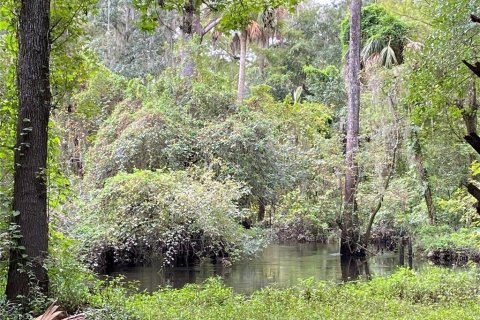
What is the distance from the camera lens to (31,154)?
5871 mm

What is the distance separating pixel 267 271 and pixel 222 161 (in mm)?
3997

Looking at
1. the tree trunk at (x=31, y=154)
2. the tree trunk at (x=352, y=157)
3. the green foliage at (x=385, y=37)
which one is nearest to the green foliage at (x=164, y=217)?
the tree trunk at (x=352, y=157)

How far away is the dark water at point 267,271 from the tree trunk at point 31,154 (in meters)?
Result: 6.20

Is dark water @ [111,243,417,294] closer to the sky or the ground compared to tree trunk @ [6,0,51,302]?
closer to the ground

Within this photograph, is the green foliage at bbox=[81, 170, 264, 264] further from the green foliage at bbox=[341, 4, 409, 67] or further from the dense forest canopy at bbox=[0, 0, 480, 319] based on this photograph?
the green foliage at bbox=[341, 4, 409, 67]

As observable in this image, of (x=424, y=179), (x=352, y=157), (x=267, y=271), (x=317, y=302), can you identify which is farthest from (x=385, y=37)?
(x=317, y=302)

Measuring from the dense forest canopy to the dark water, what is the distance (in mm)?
418

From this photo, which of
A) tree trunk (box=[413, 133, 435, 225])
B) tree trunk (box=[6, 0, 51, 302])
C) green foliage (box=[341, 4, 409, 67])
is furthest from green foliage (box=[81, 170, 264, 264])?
green foliage (box=[341, 4, 409, 67])

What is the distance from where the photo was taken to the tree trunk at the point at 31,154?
5.78m

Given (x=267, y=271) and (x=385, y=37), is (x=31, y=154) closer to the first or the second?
(x=267, y=271)

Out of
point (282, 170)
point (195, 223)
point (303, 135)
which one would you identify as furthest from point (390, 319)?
point (303, 135)

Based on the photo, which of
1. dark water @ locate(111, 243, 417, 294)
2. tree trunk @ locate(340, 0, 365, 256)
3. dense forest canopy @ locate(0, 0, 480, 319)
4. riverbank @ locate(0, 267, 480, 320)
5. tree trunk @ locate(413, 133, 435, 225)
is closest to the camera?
dense forest canopy @ locate(0, 0, 480, 319)

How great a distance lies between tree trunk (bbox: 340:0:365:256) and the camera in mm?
18234

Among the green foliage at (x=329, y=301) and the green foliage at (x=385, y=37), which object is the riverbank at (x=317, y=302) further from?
the green foliage at (x=385, y=37)
